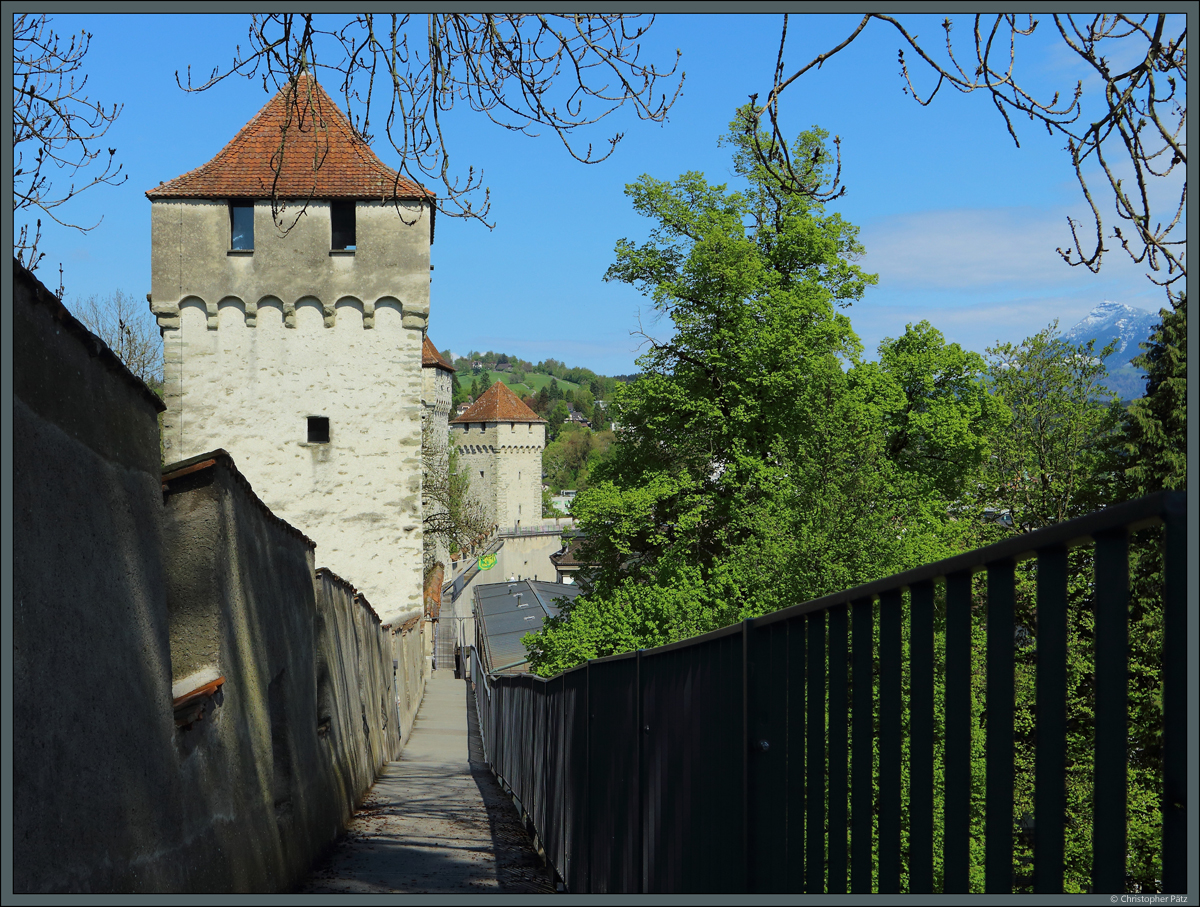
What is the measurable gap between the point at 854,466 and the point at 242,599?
21219 millimetres

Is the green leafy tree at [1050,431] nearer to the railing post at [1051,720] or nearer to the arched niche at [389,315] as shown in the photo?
the arched niche at [389,315]

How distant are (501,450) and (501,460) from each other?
78 centimetres

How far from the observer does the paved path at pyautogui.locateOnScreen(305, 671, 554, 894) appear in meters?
5.72

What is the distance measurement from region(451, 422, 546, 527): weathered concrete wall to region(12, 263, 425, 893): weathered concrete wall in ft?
245

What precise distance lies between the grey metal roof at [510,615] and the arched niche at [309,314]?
8.61 m

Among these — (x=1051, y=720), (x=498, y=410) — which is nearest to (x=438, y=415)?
(x=498, y=410)

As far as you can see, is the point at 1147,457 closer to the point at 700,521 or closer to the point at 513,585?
the point at 700,521

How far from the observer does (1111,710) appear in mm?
1236

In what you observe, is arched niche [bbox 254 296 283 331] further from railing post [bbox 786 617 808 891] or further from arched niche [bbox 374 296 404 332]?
railing post [bbox 786 617 808 891]

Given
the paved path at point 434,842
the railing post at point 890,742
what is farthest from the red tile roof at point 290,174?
the railing post at point 890,742

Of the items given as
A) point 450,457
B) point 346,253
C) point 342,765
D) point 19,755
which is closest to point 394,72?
point 19,755

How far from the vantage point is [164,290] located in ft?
71.3

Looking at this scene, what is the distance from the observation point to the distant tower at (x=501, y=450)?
265 feet

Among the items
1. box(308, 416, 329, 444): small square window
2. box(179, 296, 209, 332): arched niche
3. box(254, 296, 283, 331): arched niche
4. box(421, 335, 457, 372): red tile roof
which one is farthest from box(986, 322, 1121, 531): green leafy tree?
box(421, 335, 457, 372): red tile roof
